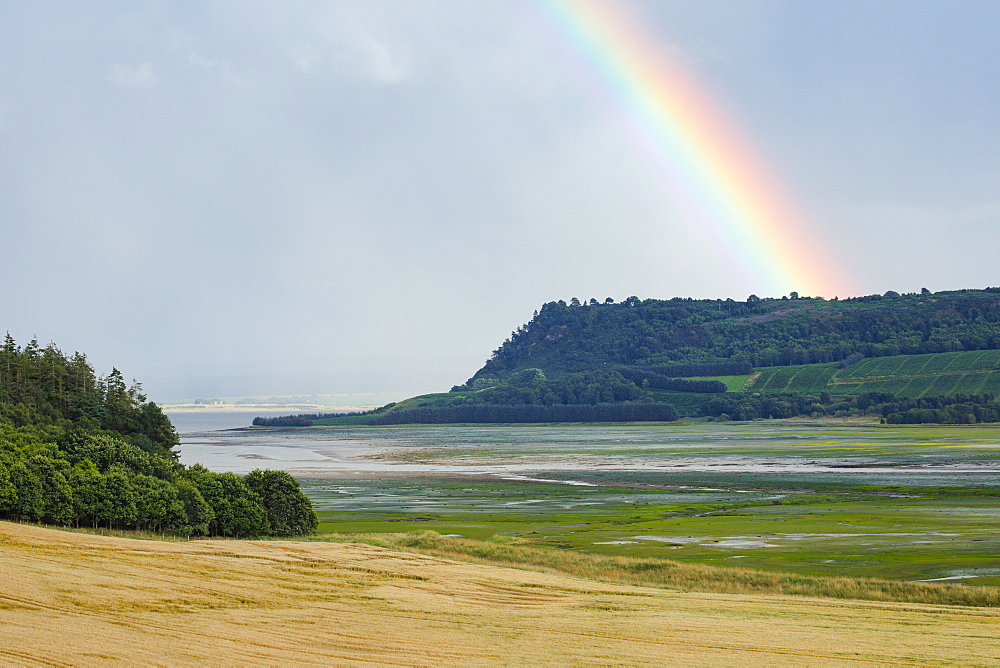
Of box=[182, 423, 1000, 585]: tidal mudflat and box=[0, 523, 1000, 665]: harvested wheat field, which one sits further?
box=[182, 423, 1000, 585]: tidal mudflat

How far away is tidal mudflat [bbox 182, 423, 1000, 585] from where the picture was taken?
4284 centimetres

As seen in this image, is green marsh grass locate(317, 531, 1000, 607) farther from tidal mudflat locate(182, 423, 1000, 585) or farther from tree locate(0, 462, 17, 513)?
tree locate(0, 462, 17, 513)

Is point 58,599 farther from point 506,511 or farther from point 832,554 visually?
point 506,511

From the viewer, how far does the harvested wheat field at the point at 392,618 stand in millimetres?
21078

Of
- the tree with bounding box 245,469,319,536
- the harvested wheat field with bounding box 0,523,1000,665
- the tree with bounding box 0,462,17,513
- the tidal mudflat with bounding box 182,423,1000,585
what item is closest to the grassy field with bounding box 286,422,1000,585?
the tidal mudflat with bounding box 182,423,1000,585

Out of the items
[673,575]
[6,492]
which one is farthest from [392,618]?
[6,492]

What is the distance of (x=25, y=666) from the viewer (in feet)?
60.0

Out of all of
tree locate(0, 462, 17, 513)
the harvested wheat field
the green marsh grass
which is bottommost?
the green marsh grass

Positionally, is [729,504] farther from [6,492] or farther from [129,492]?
[6,492]

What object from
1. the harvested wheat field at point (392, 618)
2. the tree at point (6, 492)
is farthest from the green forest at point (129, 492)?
the harvested wheat field at point (392, 618)

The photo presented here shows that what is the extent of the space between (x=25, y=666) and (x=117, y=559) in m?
14.8

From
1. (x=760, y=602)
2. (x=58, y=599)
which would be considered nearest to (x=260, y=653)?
(x=58, y=599)

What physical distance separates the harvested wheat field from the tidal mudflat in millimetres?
10809

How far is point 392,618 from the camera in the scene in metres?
26.3
